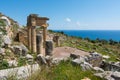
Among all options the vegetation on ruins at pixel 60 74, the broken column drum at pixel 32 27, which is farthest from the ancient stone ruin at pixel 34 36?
the vegetation on ruins at pixel 60 74

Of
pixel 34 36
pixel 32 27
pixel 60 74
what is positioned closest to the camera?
pixel 60 74

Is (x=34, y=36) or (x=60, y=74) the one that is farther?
(x=34, y=36)

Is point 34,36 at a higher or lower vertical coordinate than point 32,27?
lower

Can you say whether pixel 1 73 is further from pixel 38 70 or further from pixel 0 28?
pixel 0 28

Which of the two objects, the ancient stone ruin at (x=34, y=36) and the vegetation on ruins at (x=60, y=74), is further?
the ancient stone ruin at (x=34, y=36)

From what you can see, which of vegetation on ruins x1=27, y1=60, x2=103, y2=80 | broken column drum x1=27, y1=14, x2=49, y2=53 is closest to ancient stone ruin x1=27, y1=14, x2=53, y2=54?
broken column drum x1=27, y1=14, x2=49, y2=53

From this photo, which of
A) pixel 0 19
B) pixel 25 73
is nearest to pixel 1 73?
pixel 25 73

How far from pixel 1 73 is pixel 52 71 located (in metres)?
1.71

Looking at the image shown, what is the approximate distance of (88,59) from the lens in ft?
48.2

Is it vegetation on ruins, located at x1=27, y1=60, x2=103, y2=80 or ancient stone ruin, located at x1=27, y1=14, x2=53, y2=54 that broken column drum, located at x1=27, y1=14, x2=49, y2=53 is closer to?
ancient stone ruin, located at x1=27, y1=14, x2=53, y2=54

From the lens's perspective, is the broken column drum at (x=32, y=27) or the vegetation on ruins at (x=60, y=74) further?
the broken column drum at (x=32, y=27)

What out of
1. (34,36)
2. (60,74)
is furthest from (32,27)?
(60,74)

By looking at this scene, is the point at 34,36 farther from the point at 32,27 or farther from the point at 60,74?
the point at 60,74

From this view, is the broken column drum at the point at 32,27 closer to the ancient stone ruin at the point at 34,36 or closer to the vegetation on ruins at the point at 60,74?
the ancient stone ruin at the point at 34,36
